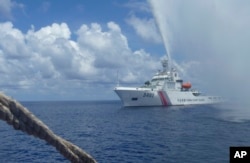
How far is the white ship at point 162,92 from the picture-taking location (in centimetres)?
15125

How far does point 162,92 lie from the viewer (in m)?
161

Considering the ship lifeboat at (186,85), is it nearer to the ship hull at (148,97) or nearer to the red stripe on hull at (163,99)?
the ship hull at (148,97)

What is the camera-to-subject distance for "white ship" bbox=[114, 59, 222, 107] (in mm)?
151250

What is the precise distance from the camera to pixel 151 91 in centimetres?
15475

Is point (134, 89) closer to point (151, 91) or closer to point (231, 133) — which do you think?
point (151, 91)

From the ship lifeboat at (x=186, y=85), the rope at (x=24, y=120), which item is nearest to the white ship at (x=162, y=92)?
the ship lifeboat at (x=186, y=85)

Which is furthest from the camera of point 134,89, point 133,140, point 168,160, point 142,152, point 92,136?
point 134,89

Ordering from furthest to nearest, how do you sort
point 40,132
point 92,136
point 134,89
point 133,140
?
point 134,89
point 92,136
point 133,140
point 40,132

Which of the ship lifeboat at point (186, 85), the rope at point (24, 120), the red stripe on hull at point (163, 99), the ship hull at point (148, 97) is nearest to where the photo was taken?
the rope at point (24, 120)

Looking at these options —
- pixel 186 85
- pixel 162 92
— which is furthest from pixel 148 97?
pixel 186 85

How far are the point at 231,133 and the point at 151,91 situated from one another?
311 ft

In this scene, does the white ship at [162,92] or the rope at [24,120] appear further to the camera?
the white ship at [162,92]

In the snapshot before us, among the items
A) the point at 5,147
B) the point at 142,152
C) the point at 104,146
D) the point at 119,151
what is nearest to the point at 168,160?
the point at 142,152

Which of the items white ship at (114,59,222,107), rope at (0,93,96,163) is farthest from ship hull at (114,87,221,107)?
rope at (0,93,96,163)
